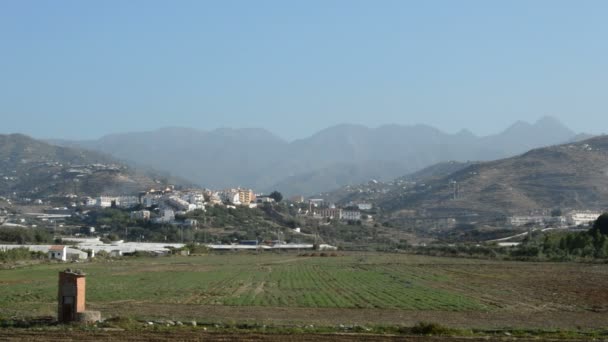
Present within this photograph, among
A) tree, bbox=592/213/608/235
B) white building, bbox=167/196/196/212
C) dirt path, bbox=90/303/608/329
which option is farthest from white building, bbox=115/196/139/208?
dirt path, bbox=90/303/608/329

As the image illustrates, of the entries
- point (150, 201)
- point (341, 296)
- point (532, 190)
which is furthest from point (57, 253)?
point (532, 190)

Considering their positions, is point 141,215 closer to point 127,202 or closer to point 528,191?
point 127,202

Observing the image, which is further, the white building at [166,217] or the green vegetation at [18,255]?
the white building at [166,217]

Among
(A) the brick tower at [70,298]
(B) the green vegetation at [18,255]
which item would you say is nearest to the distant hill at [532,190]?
(B) the green vegetation at [18,255]

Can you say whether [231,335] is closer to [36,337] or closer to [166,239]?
[36,337]

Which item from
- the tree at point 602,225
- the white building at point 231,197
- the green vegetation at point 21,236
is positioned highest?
the white building at point 231,197

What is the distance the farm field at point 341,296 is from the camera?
2905cm

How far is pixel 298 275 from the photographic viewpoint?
2233 inches

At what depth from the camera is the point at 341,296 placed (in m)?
38.7

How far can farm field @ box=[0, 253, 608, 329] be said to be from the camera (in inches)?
1144

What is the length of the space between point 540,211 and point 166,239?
7086 cm

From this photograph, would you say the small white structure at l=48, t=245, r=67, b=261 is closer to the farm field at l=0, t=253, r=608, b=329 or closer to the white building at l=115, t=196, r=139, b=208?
the farm field at l=0, t=253, r=608, b=329

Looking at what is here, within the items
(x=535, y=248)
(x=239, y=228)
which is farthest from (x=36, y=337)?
(x=239, y=228)

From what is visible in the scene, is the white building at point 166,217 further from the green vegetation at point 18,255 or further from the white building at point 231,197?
the green vegetation at point 18,255
